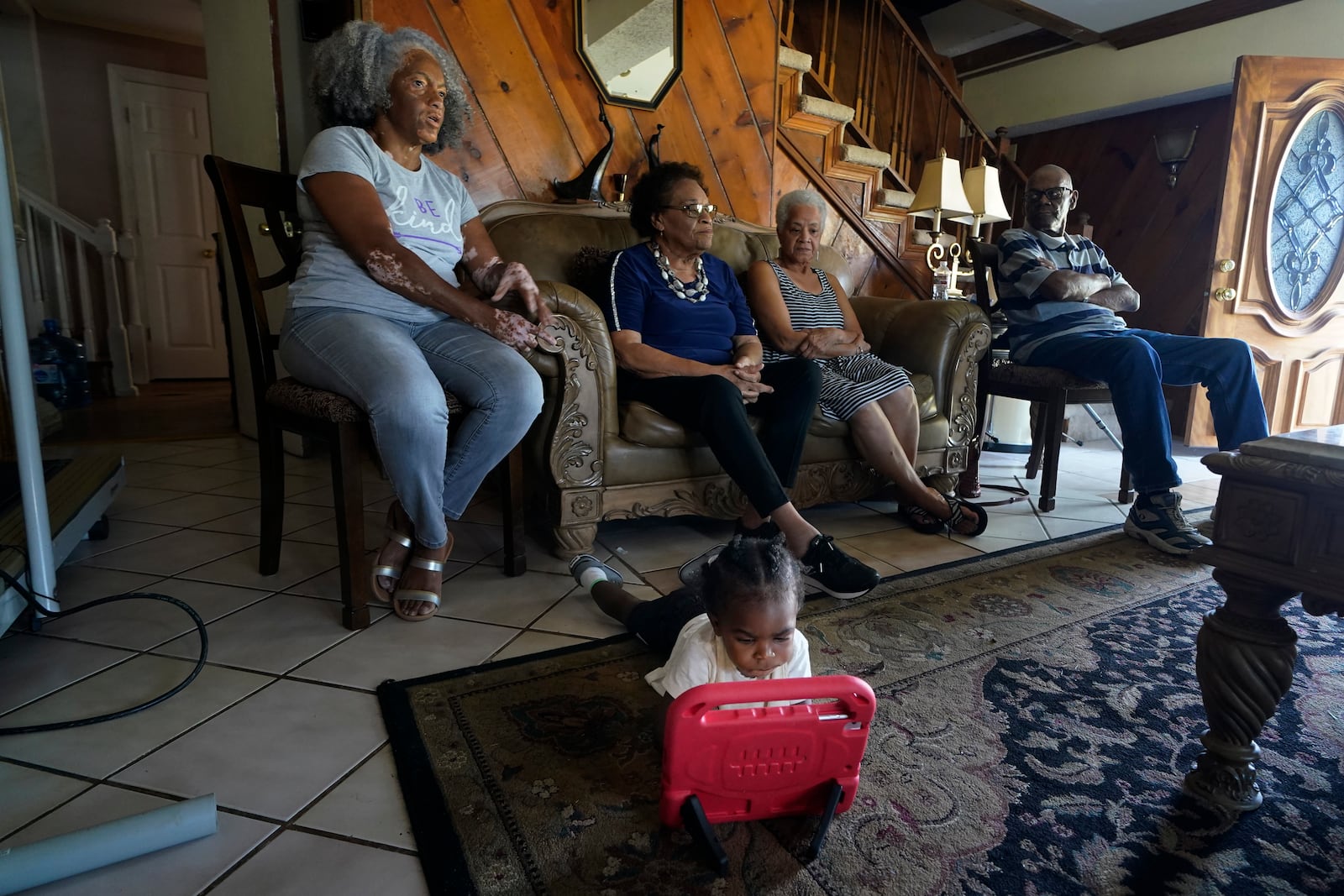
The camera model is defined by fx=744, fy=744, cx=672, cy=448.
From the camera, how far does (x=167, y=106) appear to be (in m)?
5.48

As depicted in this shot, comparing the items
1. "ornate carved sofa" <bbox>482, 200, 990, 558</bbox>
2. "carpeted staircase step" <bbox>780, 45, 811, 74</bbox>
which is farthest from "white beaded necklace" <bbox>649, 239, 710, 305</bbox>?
"carpeted staircase step" <bbox>780, 45, 811, 74</bbox>

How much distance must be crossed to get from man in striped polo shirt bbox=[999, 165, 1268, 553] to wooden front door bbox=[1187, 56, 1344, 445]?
1243mm

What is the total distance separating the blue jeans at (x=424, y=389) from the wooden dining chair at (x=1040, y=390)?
5.42 ft

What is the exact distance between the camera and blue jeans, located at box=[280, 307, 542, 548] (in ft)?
4.64

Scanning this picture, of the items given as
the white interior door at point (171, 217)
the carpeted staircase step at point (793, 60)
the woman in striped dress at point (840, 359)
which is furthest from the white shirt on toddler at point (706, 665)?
the white interior door at point (171, 217)

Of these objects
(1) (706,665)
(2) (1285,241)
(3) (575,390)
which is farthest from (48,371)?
(2) (1285,241)

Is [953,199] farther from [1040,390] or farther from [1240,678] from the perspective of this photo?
[1240,678]

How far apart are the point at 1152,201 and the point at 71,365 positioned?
6.62m

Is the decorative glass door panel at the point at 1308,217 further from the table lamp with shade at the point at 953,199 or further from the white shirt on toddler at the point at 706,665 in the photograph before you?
the white shirt on toddler at the point at 706,665

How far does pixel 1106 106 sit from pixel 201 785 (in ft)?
18.3

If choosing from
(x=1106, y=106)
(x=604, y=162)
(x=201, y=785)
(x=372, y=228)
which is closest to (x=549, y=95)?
(x=604, y=162)

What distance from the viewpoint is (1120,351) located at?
230 centimetres

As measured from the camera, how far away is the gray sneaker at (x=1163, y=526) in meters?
2.07

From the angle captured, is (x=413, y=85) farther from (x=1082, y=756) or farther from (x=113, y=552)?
(x=1082, y=756)
